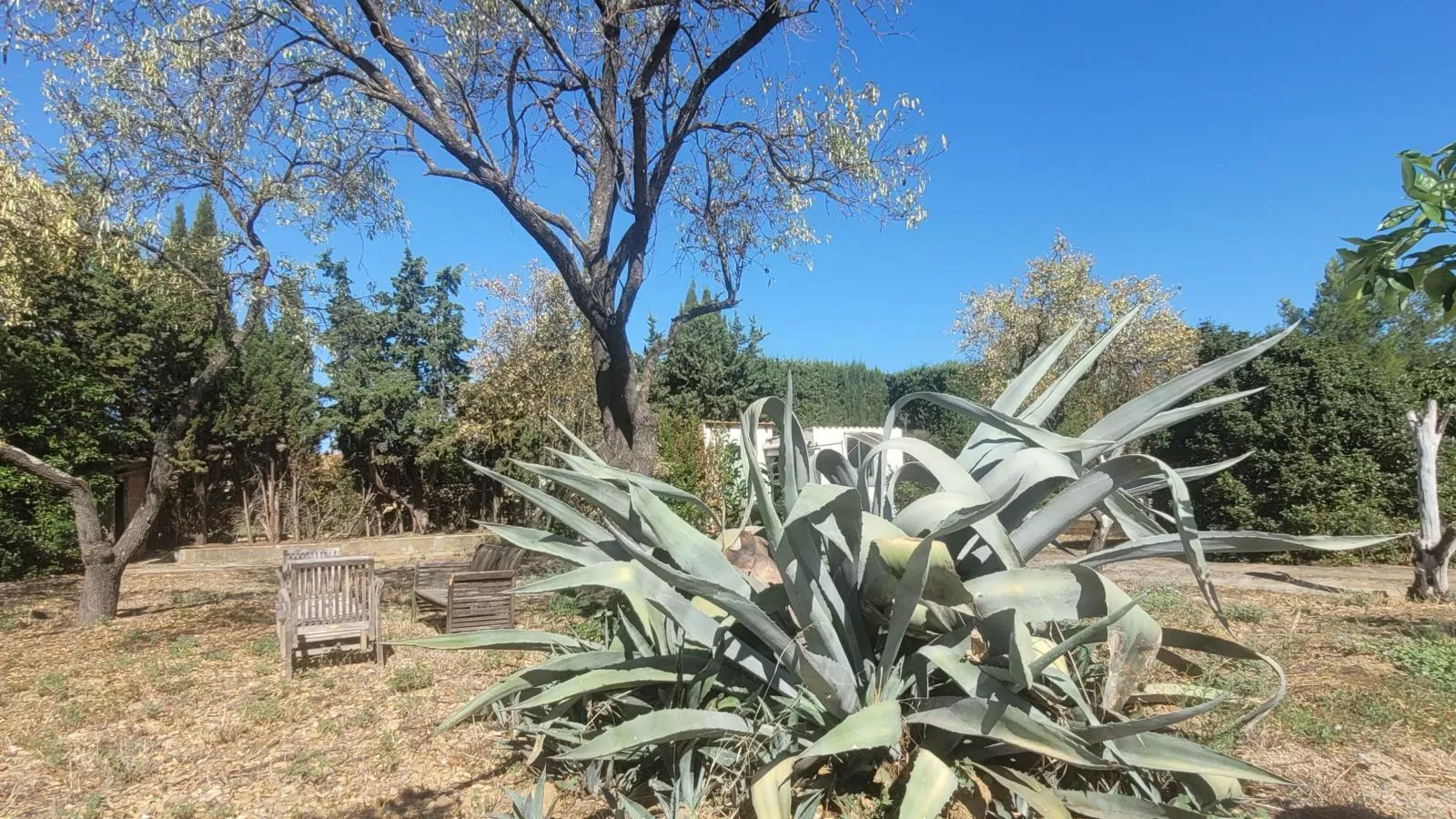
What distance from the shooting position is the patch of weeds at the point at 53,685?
5121mm

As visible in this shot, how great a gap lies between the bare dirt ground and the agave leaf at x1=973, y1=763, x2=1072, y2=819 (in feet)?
3.28

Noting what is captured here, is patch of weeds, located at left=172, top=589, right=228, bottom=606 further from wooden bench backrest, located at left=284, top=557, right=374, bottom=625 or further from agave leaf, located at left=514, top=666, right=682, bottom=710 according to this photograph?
agave leaf, located at left=514, top=666, right=682, bottom=710

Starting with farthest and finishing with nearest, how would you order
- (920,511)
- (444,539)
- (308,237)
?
(444,539) → (308,237) → (920,511)

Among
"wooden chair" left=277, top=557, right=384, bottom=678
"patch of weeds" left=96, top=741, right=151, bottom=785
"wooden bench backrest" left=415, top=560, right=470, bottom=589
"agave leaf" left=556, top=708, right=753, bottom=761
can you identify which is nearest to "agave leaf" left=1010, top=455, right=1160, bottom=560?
"agave leaf" left=556, top=708, right=753, bottom=761

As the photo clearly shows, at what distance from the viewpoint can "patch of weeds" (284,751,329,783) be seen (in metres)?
3.53

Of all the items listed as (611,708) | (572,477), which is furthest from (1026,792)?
(572,477)

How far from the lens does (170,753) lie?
12.9ft

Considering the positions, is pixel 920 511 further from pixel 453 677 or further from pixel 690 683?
pixel 453 677

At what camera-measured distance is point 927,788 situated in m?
2.10

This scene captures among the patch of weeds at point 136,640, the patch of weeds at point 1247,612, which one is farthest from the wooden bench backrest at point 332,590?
the patch of weeds at point 1247,612

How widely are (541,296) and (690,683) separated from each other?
15.5m

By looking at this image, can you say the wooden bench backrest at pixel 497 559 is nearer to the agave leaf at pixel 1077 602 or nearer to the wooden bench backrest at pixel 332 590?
the wooden bench backrest at pixel 332 590

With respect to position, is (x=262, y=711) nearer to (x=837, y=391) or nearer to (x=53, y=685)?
(x=53, y=685)

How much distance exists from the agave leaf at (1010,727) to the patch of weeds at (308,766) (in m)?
2.86
